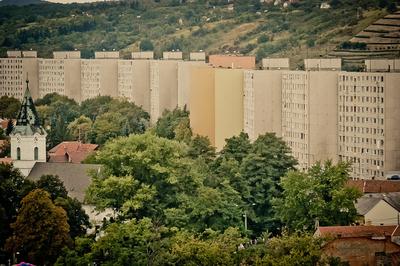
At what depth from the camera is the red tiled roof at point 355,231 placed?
6519 cm

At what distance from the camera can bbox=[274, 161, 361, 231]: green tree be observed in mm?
72750

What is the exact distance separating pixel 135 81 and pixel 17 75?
25066mm

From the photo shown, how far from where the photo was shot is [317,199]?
73750 mm

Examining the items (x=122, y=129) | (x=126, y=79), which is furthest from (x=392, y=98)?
(x=126, y=79)

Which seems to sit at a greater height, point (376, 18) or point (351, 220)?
point (376, 18)

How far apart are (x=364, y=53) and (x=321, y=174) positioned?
63.6 m

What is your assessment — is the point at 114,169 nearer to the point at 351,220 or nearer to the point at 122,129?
the point at 351,220

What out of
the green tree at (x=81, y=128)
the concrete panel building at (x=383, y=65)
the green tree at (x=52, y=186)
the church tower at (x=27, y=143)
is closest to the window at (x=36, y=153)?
the church tower at (x=27, y=143)

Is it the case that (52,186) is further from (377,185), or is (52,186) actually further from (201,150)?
(201,150)

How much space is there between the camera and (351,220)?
72.7 metres

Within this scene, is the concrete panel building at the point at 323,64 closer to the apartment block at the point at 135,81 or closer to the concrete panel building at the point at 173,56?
the apartment block at the point at 135,81

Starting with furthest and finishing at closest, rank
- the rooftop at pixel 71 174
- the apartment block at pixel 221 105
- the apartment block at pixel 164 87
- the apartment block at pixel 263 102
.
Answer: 1. the apartment block at pixel 164 87
2. the apartment block at pixel 221 105
3. the apartment block at pixel 263 102
4. the rooftop at pixel 71 174

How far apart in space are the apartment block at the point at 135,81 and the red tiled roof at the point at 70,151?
29349mm

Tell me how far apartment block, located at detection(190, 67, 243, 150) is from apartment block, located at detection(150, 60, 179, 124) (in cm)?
2621
